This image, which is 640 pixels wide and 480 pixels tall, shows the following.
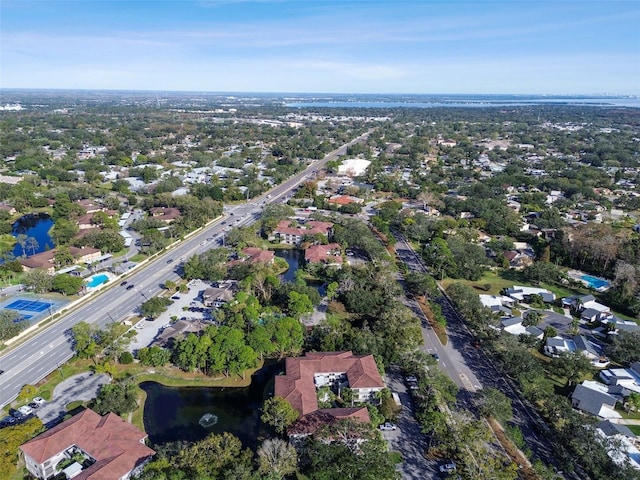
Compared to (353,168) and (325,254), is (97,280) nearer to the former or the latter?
(325,254)

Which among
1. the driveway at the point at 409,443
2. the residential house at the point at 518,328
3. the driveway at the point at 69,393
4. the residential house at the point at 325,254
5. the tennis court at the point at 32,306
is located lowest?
the driveway at the point at 409,443

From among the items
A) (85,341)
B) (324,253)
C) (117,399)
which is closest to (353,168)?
(324,253)

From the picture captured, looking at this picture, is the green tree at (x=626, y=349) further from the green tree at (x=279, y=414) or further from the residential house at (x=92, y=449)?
the residential house at (x=92, y=449)

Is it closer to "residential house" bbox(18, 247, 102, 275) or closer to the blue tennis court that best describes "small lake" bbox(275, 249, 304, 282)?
"residential house" bbox(18, 247, 102, 275)

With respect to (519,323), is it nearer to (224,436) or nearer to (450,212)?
(224,436)

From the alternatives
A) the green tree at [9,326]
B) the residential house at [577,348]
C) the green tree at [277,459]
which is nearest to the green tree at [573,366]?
the residential house at [577,348]
